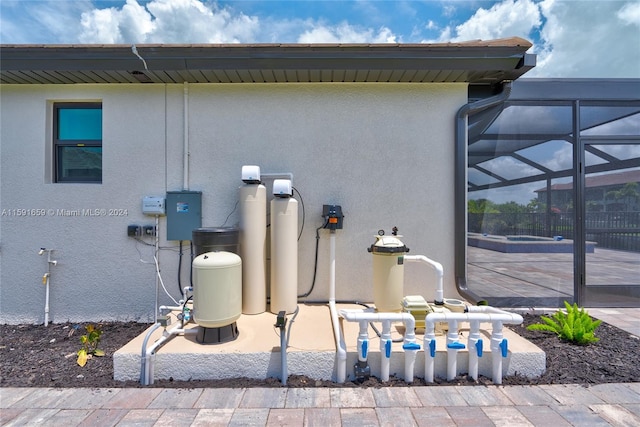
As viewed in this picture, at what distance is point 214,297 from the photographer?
2543 mm

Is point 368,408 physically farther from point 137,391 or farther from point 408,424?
point 137,391

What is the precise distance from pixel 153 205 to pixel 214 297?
5.44ft

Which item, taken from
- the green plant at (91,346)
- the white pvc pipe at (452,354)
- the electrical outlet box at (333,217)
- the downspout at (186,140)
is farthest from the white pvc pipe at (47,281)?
the white pvc pipe at (452,354)

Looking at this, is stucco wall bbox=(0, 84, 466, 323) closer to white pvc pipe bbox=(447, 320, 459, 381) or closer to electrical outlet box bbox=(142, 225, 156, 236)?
electrical outlet box bbox=(142, 225, 156, 236)

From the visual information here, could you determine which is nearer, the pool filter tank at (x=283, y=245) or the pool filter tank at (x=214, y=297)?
the pool filter tank at (x=214, y=297)

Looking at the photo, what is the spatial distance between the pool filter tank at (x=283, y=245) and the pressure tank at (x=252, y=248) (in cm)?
13

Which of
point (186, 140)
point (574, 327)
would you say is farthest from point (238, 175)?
point (574, 327)

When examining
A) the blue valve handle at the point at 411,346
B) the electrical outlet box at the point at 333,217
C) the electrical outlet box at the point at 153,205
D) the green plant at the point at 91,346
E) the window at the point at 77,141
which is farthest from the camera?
the window at the point at 77,141

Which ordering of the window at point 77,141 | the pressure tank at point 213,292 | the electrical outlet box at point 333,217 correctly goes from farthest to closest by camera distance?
the window at point 77,141, the electrical outlet box at point 333,217, the pressure tank at point 213,292

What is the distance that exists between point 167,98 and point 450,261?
3.95m

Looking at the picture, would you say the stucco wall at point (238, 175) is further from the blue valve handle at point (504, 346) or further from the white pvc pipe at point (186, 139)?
the blue valve handle at point (504, 346)

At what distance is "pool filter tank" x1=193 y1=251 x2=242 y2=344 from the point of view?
99.7 inches

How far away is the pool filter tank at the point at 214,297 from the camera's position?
99.7 inches

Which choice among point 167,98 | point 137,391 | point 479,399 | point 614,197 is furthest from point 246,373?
point 614,197
